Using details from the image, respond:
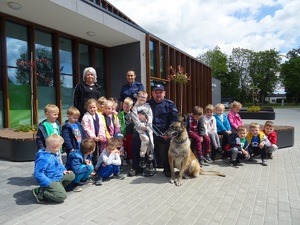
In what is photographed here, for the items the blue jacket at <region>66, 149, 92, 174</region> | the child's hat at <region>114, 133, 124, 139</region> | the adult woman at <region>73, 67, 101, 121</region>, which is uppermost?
the adult woman at <region>73, 67, 101, 121</region>

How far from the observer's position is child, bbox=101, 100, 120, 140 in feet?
17.3

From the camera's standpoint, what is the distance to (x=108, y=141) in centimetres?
480

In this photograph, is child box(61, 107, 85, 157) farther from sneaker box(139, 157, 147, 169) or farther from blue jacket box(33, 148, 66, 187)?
sneaker box(139, 157, 147, 169)

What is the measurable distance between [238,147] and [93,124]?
361 cm

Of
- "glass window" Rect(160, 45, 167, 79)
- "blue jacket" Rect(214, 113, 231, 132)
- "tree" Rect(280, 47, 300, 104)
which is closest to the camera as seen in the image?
"blue jacket" Rect(214, 113, 231, 132)

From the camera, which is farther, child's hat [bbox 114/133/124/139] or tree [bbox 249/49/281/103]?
tree [bbox 249/49/281/103]

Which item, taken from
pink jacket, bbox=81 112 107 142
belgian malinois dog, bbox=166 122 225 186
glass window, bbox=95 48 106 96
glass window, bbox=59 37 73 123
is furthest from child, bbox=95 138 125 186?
glass window, bbox=95 48 106 96

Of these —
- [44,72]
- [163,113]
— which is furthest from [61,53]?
[163,113]

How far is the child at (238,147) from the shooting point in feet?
19.5

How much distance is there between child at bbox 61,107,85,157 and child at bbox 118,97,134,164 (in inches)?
46.9

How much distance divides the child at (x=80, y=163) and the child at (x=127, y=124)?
133cm

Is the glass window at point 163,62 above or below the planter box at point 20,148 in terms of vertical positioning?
above

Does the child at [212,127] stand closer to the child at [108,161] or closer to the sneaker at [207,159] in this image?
the sneaker at [207,159]

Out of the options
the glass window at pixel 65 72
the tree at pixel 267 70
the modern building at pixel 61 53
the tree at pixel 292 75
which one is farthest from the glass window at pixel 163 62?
the tree at pixel 292 75
